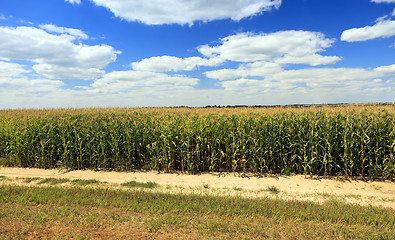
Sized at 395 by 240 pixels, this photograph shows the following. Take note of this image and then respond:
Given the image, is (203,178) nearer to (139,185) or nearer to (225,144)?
(225,144)

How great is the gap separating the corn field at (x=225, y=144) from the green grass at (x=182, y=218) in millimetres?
3451

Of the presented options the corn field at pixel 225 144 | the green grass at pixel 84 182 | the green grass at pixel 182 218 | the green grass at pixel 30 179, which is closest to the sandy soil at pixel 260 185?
the green grass at pixel 30 179

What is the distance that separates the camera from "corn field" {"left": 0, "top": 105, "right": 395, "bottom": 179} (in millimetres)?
9188

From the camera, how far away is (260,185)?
8297 millimetres

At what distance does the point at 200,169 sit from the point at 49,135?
24.9 feet

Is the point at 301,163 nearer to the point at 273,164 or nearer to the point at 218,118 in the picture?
the point at 273,164

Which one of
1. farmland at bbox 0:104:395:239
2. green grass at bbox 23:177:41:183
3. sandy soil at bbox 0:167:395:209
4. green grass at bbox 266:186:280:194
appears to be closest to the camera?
farmland at bbox 0:104:395:239

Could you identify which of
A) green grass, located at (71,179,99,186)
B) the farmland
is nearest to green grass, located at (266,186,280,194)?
the farmland

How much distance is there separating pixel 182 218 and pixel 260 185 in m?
4.10

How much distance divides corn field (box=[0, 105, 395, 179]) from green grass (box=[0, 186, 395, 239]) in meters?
3.45

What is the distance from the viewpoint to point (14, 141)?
39.4 ft

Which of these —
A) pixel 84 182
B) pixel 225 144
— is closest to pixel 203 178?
pixel 225 144

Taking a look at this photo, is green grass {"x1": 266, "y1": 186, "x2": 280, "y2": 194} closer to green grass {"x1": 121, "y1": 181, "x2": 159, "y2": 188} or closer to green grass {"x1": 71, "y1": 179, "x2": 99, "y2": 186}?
green grass {"x1": 121, "y1": 181, "x2": 159, "y2": 188}

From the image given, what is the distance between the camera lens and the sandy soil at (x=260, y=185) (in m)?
7.20
